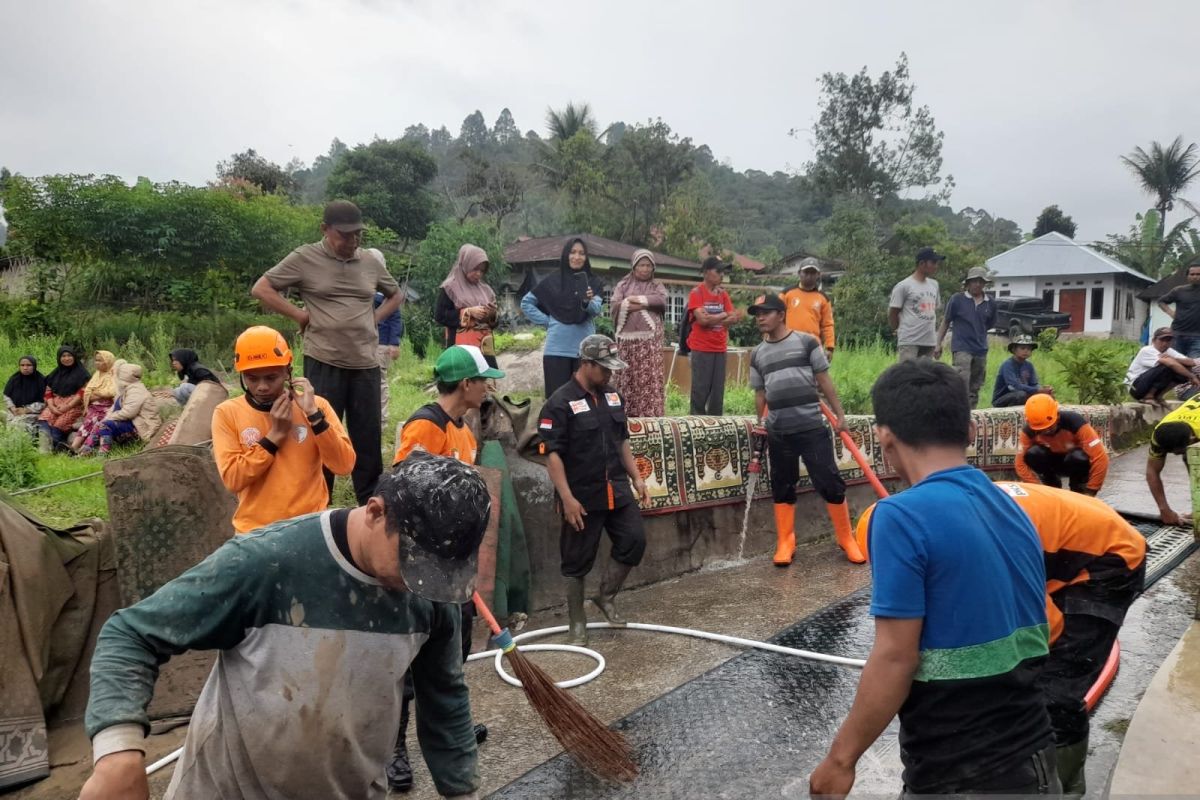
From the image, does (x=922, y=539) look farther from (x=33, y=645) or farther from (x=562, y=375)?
(x=562, y=375)

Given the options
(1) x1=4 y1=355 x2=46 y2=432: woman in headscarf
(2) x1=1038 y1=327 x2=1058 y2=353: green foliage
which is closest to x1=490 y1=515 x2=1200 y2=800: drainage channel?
(1) x1=4 y1=355 x2=46 y2=432: woman in headscarf

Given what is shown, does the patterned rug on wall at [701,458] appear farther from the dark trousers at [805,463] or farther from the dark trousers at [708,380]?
the dark trousers at [708,380]

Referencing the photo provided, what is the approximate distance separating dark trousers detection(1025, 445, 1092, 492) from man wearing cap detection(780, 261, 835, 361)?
269 centimetres

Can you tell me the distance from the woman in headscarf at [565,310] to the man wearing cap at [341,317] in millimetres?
1738

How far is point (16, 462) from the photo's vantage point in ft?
21.3

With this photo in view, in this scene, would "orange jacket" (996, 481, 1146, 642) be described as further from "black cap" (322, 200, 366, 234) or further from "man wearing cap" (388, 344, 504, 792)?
"black cap" (322, 200, 366, 234)

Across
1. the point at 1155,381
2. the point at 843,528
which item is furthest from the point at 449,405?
the point at 1155,381

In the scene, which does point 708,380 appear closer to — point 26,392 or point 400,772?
point 400,772

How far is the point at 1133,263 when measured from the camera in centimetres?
3775

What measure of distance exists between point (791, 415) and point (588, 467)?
81.3 inches

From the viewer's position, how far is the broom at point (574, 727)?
2.95m

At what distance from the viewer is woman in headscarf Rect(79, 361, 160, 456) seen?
8203 millimetres

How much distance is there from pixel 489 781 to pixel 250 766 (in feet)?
5.81

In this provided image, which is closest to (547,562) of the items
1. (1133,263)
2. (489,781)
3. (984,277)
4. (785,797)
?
(489,781)
